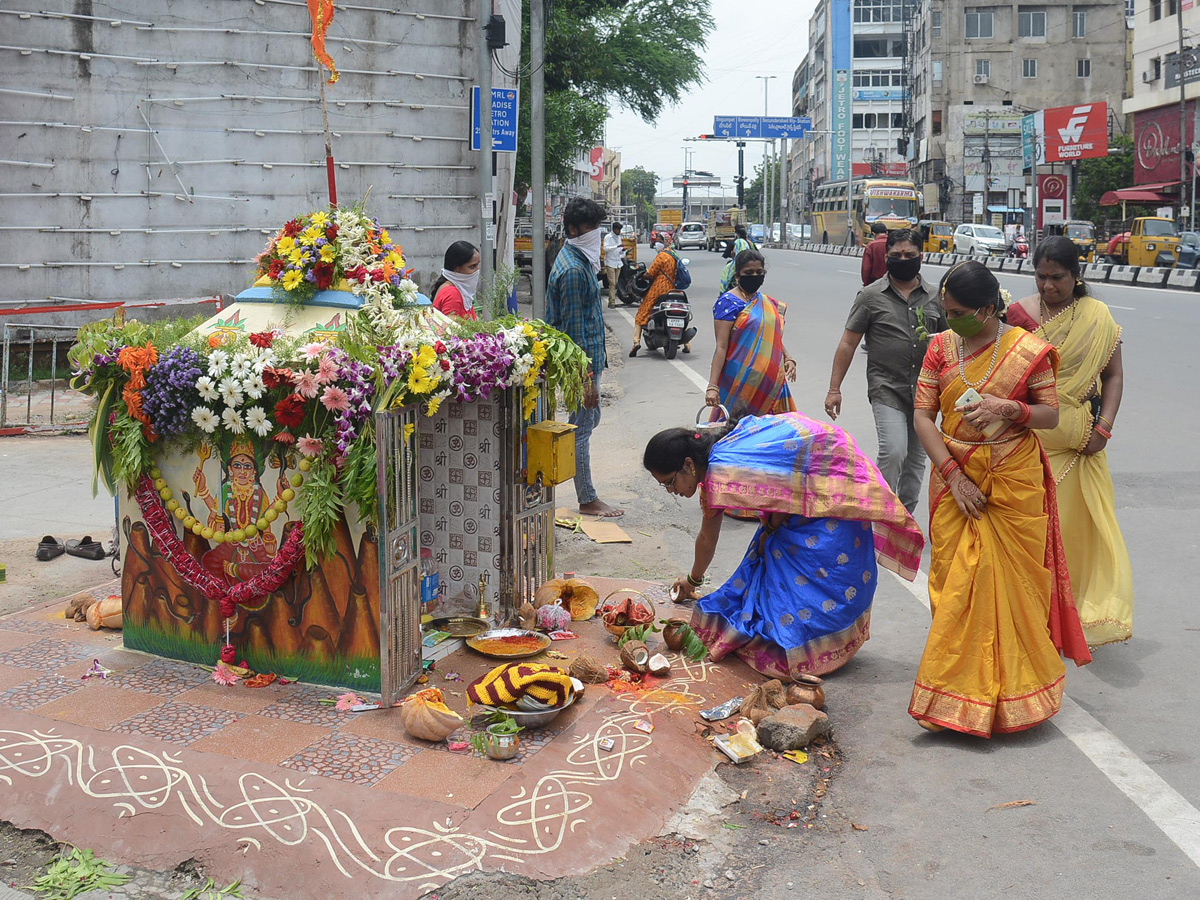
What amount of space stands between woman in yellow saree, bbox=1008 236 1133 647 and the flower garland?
3.43 metres

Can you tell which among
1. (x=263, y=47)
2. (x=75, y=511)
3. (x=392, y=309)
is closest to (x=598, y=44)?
(x=263, y=47)

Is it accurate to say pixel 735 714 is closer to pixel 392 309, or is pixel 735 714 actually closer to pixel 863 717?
pixel 863 717

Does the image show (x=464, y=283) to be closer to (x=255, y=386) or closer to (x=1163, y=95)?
(x=255, y=386)

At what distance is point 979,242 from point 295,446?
3939 centimetres

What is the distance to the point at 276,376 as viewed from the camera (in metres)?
4.41

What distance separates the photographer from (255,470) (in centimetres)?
469

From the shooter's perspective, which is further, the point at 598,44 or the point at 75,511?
the point at 598,44

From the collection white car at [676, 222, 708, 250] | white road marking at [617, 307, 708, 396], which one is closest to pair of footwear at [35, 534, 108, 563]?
white road marking at [617, 307, 708, 396]

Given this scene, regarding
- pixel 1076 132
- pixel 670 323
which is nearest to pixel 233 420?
pixel 670 323

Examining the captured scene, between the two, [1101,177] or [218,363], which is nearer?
[218,363]

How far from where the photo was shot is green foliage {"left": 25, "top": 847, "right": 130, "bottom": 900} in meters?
3.48

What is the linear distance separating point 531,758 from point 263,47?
46.1ft

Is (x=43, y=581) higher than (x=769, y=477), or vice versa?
(x=769, y=477)

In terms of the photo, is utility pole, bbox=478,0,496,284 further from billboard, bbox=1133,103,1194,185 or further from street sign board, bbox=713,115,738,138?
street sign board, bbox=713,115,738,138
